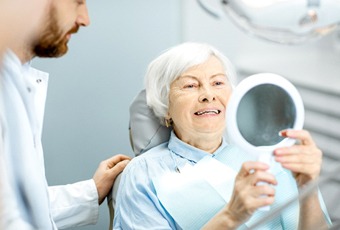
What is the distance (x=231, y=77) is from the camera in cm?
160

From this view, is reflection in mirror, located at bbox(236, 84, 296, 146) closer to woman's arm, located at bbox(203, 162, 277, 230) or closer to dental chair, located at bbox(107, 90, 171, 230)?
woman's arm, located at bbox(203, 162, 277, 230)

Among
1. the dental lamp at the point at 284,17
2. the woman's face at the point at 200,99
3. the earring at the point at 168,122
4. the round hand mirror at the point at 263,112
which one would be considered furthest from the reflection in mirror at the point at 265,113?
the earring at the point at 168,122

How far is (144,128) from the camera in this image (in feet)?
5.38

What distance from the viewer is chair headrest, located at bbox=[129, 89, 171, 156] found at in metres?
1.64

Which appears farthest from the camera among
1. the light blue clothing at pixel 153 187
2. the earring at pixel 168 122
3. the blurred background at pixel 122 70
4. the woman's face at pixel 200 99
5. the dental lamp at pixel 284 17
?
the blurred background at pixel 122 70

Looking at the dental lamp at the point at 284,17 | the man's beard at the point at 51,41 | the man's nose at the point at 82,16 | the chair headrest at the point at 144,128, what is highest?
the dental lamp at the point at 284,17

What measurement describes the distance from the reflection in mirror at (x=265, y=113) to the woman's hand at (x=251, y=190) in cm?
5

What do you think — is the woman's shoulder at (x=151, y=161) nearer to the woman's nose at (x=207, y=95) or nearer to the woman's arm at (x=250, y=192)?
the woman's nose at (x=207, y=95)

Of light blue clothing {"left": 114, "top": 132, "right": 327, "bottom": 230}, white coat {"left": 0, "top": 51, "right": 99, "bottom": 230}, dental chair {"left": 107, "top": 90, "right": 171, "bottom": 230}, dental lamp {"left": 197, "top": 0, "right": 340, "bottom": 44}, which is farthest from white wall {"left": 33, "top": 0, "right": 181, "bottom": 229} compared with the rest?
dental lamp {"left": 197, "top": 0, "right": 340, "bottom": 44}

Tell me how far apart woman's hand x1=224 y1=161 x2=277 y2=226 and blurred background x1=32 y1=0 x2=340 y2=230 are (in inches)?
32.8

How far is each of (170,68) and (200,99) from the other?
0.12m

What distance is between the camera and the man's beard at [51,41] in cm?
105

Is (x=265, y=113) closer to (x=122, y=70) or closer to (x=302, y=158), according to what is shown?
(x=302, y=158)

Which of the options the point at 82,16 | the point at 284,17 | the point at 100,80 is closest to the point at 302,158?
the point at 284,17
